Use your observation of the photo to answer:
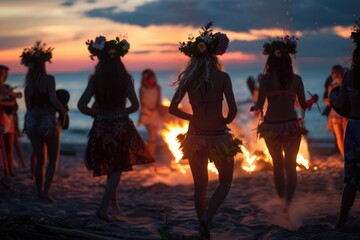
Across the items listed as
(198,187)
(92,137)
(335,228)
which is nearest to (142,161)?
(92,137)

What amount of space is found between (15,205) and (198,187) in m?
3.31

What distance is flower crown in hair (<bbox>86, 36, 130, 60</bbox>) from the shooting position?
247 inches

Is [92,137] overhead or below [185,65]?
below

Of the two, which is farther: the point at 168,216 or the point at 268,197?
the point at 268,197

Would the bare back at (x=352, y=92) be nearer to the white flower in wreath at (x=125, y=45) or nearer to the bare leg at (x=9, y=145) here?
the white flower in wreath at (x=125, y=45)

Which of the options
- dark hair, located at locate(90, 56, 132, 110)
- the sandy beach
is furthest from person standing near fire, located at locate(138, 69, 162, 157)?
dark hair, located at locate(90, 56, 132, 110)

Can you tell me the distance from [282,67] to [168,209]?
2523mm

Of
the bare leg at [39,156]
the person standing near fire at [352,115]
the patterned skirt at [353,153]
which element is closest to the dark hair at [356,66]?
the person standing near fire at [352,115]

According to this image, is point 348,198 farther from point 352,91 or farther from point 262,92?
point 262,92

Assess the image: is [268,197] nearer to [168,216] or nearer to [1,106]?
[168,216]

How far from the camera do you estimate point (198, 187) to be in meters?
5.44

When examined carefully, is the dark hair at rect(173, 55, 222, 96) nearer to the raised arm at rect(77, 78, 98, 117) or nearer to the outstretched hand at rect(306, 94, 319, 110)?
the raised arm at rect(77, 78, 98, 117)

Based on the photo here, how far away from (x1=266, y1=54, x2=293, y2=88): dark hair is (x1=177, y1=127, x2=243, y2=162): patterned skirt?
1.39 metres

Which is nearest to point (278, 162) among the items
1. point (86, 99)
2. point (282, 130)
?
point (282, 130)
